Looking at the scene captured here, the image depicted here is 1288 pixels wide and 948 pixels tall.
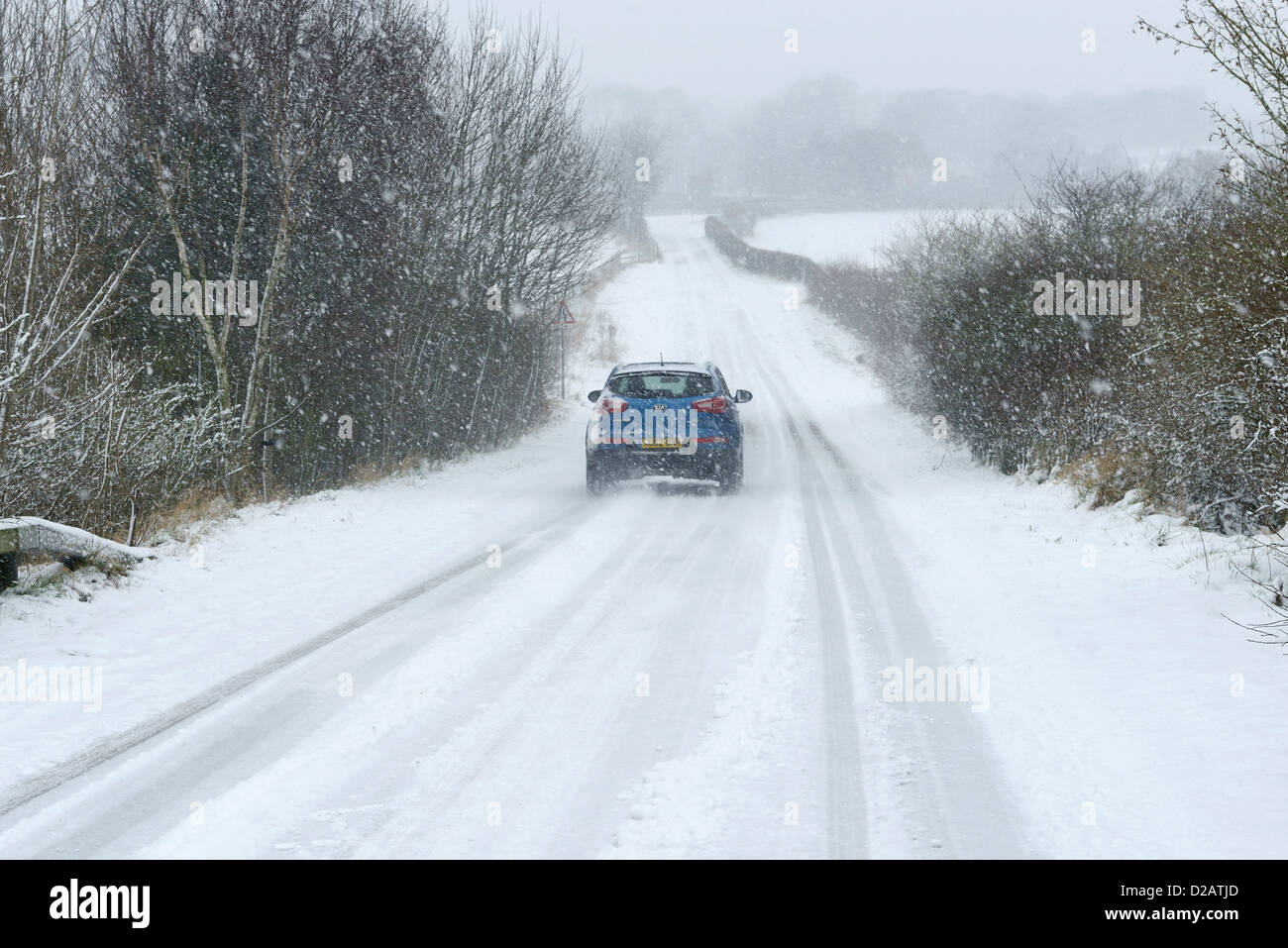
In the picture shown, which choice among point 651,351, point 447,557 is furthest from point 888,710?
point 651,351

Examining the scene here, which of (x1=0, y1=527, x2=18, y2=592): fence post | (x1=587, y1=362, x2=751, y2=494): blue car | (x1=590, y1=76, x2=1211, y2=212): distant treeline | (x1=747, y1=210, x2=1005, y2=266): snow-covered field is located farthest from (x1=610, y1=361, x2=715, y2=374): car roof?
(x1=590, y1=76, x2=1211, y2=212): distant treeline

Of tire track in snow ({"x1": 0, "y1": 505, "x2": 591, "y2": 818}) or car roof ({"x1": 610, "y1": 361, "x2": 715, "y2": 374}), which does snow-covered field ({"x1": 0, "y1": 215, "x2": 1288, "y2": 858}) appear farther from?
car roof ({"x1": 610, "y1": 361, "x2": 715, "y2": 374})

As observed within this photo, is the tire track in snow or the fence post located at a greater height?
the fence post

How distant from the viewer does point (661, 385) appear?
13.8 m

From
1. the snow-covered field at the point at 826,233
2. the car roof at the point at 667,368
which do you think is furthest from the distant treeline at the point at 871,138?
the car roof at the point at 667,368

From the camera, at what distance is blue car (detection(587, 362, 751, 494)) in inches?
534

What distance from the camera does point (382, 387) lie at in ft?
56.4

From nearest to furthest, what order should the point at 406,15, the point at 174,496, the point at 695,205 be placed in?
the point at 174,496, the point at 406,15, the point at 695,205

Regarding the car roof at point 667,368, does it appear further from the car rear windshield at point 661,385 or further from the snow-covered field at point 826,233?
the snow-covered field at point 826,233

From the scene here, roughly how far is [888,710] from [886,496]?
9.02 m

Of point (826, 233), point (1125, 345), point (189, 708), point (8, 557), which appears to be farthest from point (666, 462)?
point (826, 233)

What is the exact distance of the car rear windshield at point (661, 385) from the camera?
44.9 feet
